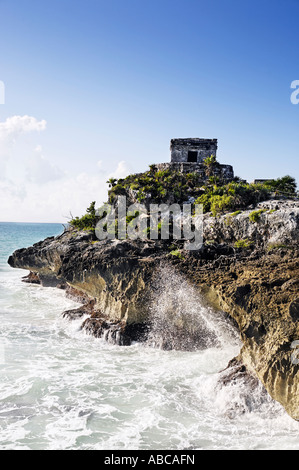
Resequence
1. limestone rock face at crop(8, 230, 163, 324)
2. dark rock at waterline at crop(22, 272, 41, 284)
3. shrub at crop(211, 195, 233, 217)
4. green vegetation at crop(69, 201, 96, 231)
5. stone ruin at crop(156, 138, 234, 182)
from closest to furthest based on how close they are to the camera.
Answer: limestone rock face at crop(8, 230, 163, 324)
shrub at crop(211, 195, 233, 217)
green vegetation at crop(69, 201, 96, 231)
stone ruin at crop(156, 138, 234, 182)
dark rock at waterline at crop(22, 272, 41, 284)

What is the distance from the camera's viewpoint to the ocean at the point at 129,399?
8250 millimetres

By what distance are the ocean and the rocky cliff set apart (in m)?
0.84

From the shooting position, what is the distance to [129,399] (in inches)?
403

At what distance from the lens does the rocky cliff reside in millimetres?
8547

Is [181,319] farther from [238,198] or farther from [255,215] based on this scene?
[238,198]

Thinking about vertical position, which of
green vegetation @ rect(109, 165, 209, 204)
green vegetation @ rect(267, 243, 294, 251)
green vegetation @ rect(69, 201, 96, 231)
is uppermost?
green vegetation @ rect(109, 165, 209, 204)

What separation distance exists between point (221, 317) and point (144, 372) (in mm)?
3458

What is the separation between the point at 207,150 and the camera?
21.9 meters

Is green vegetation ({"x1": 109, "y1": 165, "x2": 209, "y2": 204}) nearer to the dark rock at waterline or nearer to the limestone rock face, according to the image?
the limestone rock face

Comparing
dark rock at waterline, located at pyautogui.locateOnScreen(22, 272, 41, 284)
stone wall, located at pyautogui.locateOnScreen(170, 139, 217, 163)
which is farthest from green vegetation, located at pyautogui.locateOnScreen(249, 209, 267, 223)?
dark rock at waterline, located at pyautogui.locateOnScreen(22, 272, 41, 284)

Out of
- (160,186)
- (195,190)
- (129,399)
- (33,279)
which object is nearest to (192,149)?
(195,190)

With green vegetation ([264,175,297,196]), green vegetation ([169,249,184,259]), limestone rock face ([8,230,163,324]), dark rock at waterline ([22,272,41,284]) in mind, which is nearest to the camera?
green vegetation ([169,249,184,259])

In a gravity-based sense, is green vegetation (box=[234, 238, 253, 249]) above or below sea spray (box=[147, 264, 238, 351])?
above
